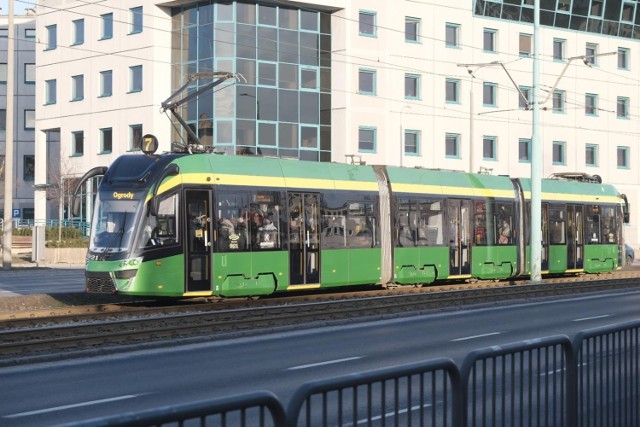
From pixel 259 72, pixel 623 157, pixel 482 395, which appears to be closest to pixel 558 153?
pixel 623 157

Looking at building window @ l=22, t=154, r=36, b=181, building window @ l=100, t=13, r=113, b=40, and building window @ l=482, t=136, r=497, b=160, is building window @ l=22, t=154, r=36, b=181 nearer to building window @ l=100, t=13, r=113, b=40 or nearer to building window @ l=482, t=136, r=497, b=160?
building window @ l=100, t=13, r=113, b=40

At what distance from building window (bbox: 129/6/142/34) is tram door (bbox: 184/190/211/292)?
3171cm

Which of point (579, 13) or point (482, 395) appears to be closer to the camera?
point (482, 395)

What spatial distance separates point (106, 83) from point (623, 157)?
32.9 metres

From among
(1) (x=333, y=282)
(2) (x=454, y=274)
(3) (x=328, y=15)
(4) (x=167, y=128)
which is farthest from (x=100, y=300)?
(3) (x=328, y=15)

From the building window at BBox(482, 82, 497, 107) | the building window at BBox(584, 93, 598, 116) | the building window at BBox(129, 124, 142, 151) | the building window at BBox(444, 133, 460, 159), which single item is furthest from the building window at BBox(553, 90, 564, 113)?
the building window at BBox(129, 124, 142, 151)

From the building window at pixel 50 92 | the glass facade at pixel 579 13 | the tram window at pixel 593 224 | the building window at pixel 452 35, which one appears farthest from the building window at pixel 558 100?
the building window at pixel 50 92

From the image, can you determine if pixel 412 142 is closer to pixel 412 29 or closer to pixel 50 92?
pixel 412 29

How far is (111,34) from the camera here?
5434 cm

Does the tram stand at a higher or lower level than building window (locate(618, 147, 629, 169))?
lower

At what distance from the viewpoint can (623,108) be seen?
6762cm

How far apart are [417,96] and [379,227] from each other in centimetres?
2992

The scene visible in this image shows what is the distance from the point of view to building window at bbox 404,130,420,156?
56.0 m

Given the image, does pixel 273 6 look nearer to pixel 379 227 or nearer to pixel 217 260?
pixel 379 227
